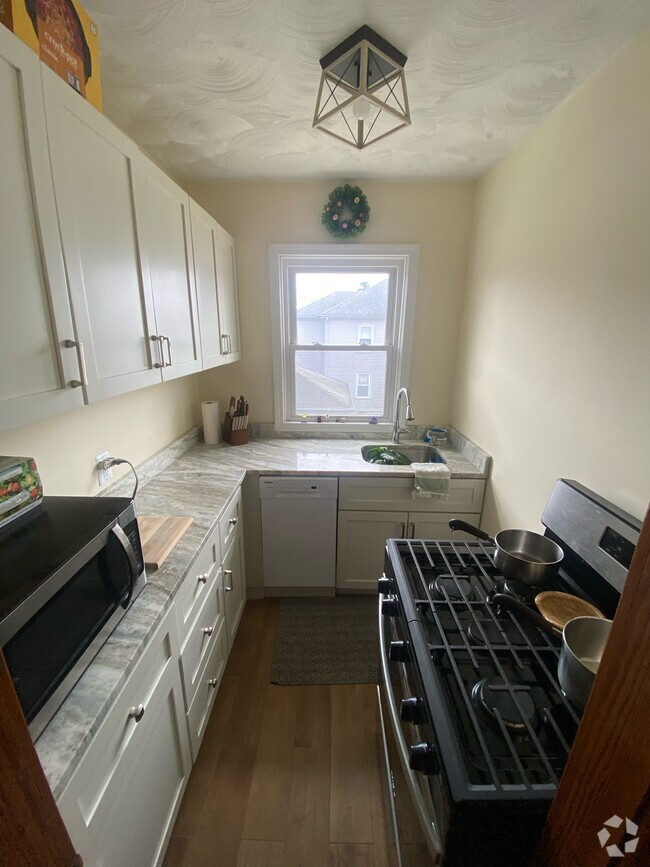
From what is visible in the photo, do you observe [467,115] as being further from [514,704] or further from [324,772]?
[324,772]

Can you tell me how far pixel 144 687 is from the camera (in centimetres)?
92

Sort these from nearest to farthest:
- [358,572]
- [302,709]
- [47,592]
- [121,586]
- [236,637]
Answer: [47,592] < [121,586] < [302,709] < [236,637] < [358,572]

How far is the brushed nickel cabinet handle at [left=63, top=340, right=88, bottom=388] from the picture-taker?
882 mm

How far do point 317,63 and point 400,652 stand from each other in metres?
1.90

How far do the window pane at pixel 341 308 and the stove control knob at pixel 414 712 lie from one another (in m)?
2.20

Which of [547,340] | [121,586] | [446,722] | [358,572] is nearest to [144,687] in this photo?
[121,586]

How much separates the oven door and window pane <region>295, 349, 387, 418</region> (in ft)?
5.74

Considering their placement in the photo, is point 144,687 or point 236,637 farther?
point 236,637

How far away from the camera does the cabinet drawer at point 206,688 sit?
1305mm

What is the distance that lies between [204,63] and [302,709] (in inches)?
103

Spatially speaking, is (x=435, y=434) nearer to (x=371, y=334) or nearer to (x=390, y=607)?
(x=371, y=334)

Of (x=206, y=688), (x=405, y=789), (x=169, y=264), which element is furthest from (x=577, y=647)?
(x=169, y=264)

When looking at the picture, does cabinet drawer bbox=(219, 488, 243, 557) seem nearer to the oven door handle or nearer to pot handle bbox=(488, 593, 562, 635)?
the oven door handle

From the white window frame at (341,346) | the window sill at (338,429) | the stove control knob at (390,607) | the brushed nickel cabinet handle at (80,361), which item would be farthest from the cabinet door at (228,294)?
the stove control knob at (390,607)
